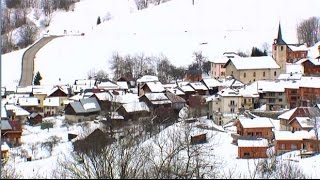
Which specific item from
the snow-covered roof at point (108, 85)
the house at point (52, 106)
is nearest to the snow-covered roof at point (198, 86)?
the snow-covered roof at point (108, 85)

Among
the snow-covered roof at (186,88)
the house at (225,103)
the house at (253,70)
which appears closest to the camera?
the house at (225,103)

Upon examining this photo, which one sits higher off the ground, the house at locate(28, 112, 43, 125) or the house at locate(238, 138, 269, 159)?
the house at locate(28, 112, 43, 125)

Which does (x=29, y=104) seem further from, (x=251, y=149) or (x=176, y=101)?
(x=251, y=149)

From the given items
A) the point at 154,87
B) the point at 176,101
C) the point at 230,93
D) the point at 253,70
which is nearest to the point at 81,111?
the point at 176,101

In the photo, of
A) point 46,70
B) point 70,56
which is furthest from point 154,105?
point 70,56

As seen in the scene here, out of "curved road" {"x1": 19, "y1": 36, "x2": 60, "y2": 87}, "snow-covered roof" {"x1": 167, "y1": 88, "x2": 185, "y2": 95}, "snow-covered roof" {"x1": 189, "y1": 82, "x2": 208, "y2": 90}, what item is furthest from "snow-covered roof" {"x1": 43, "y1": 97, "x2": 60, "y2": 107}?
"curved road" {"x1": 19, "y1": 36, "x2": 60, "y2": 87}

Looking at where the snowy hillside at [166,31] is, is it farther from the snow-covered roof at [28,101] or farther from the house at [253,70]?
the house at [253,70]

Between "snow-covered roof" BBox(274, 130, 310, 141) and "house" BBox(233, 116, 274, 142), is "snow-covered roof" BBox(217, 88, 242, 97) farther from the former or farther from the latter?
"snow-covered roof" BBox(274, 130, 310, 141)

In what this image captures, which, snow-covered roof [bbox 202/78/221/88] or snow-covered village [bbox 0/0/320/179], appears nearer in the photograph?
snow-covered village [bbox 0/0/320/179]
